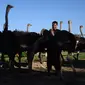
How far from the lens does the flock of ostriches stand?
10.5m

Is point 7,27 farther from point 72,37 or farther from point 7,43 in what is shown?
point 72,37

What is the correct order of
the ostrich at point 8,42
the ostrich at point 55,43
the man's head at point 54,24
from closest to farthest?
the man's head at point 54,24
the ostrich at point 55,43
the ostrich at point 8,42

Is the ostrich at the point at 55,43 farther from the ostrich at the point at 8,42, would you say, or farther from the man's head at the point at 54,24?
the ostrich at the point at 8,42

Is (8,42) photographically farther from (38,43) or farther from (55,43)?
(55,43)

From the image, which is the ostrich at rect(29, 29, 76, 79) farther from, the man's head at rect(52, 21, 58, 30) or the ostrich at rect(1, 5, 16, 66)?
the ostrich at rect(1, 5, 16, 66)

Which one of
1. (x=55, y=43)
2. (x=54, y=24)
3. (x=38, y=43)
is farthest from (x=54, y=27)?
(x=38, y=43)

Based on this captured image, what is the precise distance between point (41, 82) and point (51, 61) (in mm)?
772

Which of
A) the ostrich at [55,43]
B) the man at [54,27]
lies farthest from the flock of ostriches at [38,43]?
the man at [54,27]

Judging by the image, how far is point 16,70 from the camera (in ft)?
44.6

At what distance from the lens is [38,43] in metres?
11.4

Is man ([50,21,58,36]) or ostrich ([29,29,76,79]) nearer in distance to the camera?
man ([50,21,58,36])

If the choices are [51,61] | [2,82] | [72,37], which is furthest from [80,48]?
[2,82]

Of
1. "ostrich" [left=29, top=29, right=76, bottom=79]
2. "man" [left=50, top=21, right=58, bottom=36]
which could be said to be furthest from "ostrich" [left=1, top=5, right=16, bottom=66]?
"man" [left=50, top=21, right=58, bottom=36]

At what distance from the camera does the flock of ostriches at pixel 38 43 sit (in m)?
10.5
